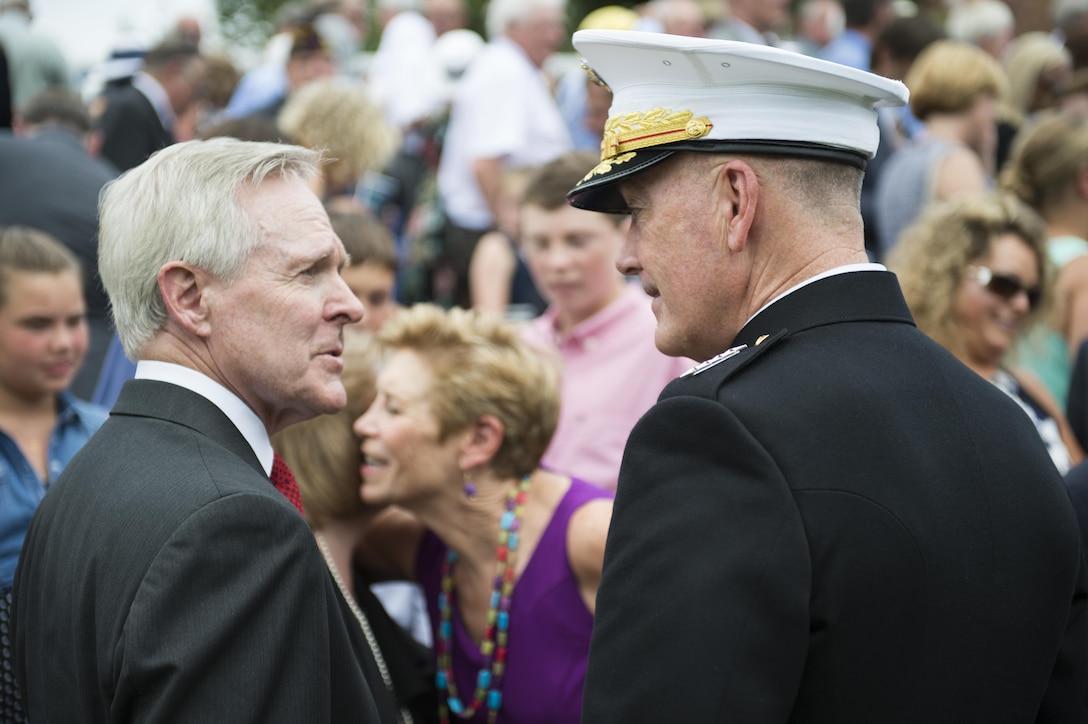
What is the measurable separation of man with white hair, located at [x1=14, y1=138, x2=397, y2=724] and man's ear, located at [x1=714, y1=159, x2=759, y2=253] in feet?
2.90

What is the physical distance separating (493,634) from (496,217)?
451cm

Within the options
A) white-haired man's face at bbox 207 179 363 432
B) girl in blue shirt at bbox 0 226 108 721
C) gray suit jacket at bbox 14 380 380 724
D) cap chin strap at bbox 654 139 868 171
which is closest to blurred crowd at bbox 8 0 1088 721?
girl in blue shirt at bbox 0 226 108 721

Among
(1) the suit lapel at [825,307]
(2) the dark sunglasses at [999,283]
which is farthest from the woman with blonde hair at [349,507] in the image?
(2) the dark sunglasses at [999,283]

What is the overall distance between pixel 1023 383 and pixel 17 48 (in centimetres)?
729

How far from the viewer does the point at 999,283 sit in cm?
442

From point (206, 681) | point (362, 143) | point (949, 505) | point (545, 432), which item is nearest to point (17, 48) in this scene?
point (362, 143)

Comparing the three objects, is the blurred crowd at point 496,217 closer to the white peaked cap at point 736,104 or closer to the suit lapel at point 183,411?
the white peaked cap at point 736,104

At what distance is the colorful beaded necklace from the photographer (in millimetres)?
3273

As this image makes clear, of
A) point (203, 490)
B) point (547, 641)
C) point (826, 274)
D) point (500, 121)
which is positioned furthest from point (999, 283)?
point (500, 121)

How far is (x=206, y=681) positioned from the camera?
195 cm

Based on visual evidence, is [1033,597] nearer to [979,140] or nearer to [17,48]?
[979,140]

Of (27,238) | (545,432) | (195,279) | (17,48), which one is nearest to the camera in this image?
(195,279)

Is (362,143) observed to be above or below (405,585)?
above

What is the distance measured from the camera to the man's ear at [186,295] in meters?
2.35
